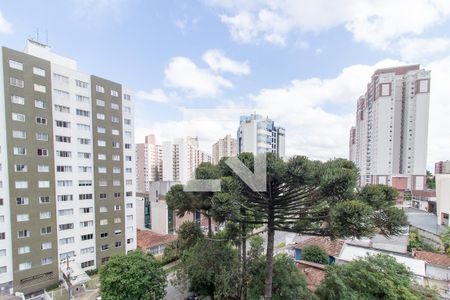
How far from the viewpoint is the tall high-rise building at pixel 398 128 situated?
35.9 meters

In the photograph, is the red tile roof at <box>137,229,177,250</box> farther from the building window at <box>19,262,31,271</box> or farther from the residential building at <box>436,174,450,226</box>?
the residential building at <box>436,174,450,226</box>

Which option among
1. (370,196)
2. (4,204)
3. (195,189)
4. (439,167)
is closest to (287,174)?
(370,196)

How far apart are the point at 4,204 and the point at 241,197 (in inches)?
656

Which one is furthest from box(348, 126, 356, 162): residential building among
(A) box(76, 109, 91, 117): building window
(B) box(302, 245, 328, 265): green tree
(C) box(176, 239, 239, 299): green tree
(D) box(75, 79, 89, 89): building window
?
(D) box(75, 79, 89, 89): building window

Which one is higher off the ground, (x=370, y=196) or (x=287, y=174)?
(x=287, y=174)

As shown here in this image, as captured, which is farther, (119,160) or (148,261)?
(119,160)

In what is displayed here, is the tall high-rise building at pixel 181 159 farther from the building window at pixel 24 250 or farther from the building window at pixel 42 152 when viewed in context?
the building window at pixel 24 250

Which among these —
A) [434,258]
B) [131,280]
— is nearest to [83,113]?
[131,280]

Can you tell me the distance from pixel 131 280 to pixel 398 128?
47846 millimetres

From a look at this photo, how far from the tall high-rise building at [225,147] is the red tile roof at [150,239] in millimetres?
11806

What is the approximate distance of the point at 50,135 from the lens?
50.6ft

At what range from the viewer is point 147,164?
4272cm

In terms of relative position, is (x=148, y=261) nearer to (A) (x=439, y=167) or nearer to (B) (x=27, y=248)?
(B) (x=27, y=248)

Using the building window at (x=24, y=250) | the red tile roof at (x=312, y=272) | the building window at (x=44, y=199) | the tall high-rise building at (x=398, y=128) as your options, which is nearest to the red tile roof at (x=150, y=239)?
the building window at (x=24, y=250)
